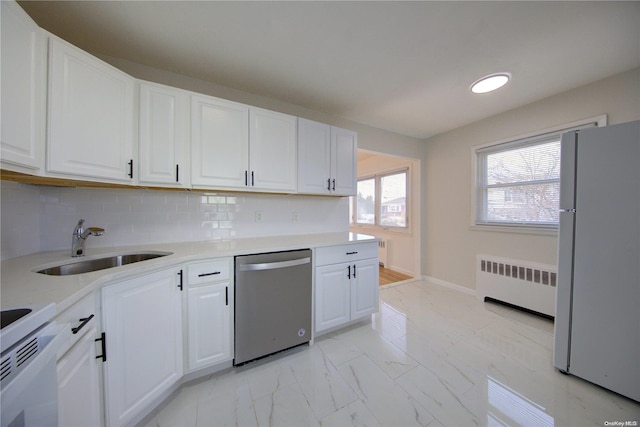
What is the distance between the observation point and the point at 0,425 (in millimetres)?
461

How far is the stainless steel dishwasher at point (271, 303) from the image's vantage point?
1.60 meters

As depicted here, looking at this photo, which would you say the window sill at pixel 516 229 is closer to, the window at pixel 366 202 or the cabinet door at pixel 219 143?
the window at pixel 366 202

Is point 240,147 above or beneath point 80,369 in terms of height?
above

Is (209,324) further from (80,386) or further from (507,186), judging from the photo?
(507,186)

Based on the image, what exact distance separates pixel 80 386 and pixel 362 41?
8.04ft

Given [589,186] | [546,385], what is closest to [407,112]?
[589,186]

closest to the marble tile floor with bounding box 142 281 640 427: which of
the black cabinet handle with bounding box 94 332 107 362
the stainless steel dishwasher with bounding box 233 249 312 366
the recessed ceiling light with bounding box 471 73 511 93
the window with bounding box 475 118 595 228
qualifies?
the stainless steel dishwasher with bounding box 233 249 312 366

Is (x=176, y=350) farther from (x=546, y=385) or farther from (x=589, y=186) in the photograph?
(x=589, y=186)

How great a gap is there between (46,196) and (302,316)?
2.07 metres

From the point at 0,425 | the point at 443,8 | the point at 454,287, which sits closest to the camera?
the point at 0,425

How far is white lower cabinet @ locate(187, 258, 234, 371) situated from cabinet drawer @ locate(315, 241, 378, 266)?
2.54 feet

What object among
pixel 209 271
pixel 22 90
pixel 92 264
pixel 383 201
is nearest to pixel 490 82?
pixel 383 201

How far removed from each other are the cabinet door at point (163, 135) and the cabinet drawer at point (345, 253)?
50.1 inches

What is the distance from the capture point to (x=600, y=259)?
1445 mm
